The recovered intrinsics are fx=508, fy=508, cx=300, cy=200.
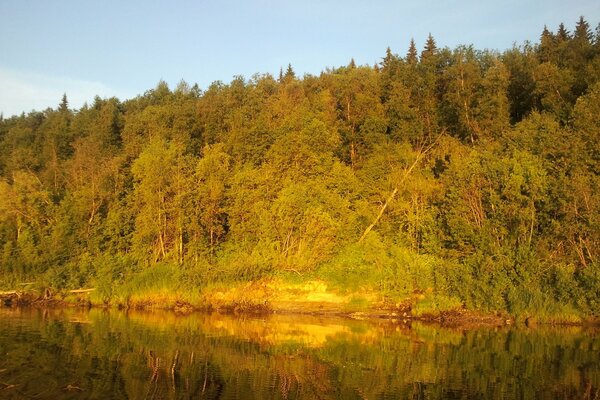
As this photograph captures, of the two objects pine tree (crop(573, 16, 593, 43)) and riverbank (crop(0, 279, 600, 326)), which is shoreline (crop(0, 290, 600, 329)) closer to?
riverbank (crop(0, 279, 600, 326))

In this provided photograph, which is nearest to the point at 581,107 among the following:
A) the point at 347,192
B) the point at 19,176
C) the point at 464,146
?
the point at 464,146

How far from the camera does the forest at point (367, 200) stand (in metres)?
34.8

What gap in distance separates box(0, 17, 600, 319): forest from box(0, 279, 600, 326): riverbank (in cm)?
49

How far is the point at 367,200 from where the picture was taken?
46.0 meters

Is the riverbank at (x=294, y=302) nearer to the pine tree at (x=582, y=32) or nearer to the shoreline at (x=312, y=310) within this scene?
the shoreline at (x=312, y=310)

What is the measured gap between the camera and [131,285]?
41.6 meters

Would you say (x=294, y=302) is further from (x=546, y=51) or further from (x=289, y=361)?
(x=546, y=51)

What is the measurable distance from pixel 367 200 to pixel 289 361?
2615 centimetres

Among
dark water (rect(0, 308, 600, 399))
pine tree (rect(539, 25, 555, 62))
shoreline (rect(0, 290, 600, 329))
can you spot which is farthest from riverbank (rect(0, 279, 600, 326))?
pine tree (rect(539, 25, 555, 62))

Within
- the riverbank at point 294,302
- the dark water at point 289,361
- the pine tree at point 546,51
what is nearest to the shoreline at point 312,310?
the riverbank at point 294,302

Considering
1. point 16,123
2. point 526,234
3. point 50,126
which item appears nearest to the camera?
point 526,234

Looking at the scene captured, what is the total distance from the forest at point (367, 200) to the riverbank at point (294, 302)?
492 mm

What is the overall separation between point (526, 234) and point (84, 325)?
2983 centimetres

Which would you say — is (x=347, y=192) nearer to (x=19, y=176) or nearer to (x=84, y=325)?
(x=84, y=325)
